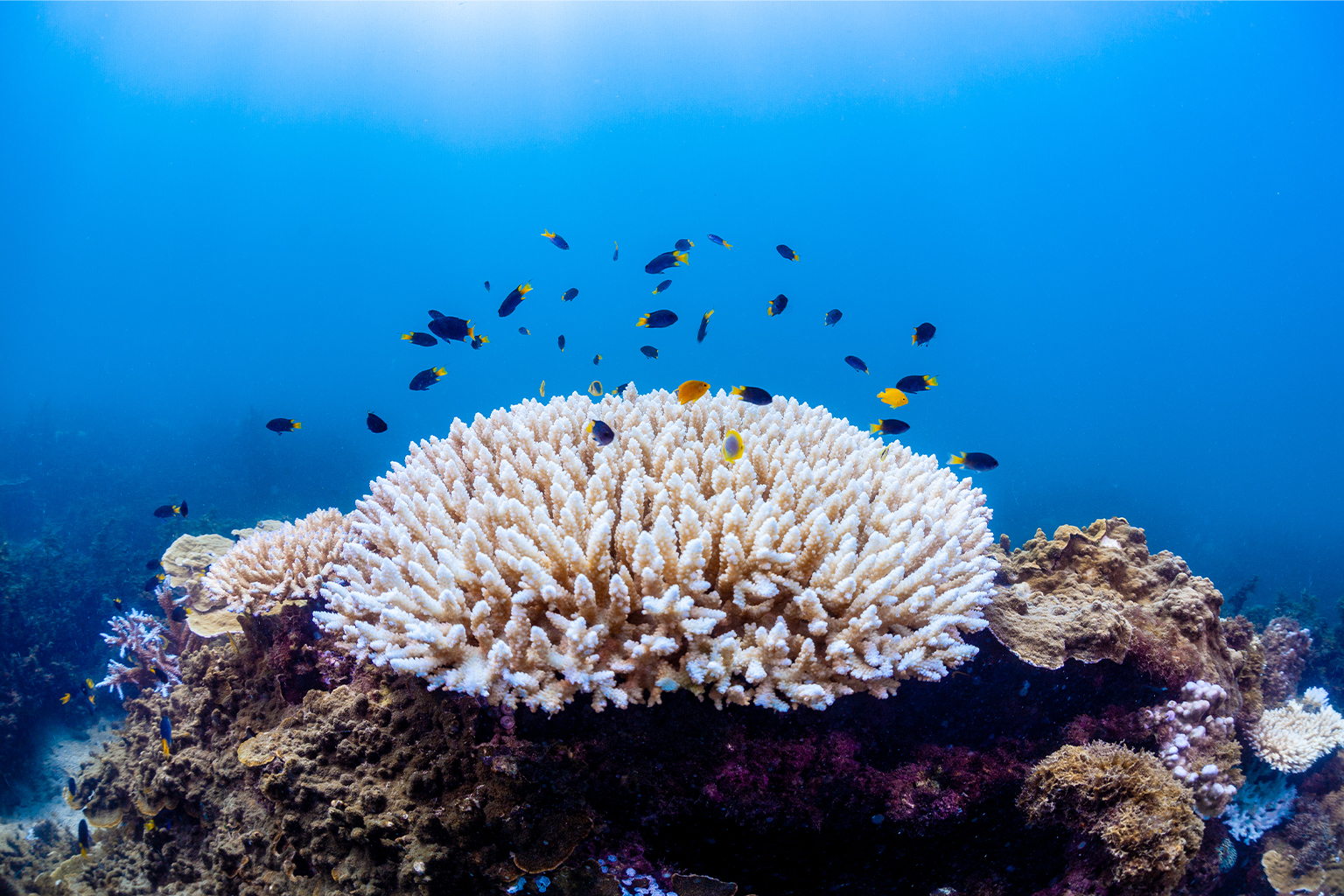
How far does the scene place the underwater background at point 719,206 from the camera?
9119 centimetres

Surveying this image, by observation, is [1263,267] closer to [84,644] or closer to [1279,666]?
[1279,666]

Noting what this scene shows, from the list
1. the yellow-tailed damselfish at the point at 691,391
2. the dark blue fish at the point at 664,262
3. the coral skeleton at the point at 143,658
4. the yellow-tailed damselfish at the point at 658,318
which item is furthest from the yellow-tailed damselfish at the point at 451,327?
the coral skeleton at the point at 143,658

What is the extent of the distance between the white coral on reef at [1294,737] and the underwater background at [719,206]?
235ft

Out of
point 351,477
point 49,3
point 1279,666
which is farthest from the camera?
point 49,3

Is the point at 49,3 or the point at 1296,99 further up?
the point at 1296,99

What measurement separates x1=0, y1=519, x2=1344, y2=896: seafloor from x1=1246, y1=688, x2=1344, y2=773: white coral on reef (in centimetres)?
157

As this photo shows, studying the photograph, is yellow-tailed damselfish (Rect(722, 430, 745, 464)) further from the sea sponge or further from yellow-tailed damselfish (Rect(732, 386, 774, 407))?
the sea sponge

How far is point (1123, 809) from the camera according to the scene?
263 centimetres

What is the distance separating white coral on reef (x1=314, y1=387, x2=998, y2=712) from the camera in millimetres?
2258

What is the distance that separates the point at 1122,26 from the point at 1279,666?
132m

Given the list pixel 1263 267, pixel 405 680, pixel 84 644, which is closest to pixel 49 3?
pixel 84 644

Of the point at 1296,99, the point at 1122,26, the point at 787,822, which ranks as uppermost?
the point at 1122,26

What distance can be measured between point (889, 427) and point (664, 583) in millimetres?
2899

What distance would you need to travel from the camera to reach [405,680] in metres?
2.89
